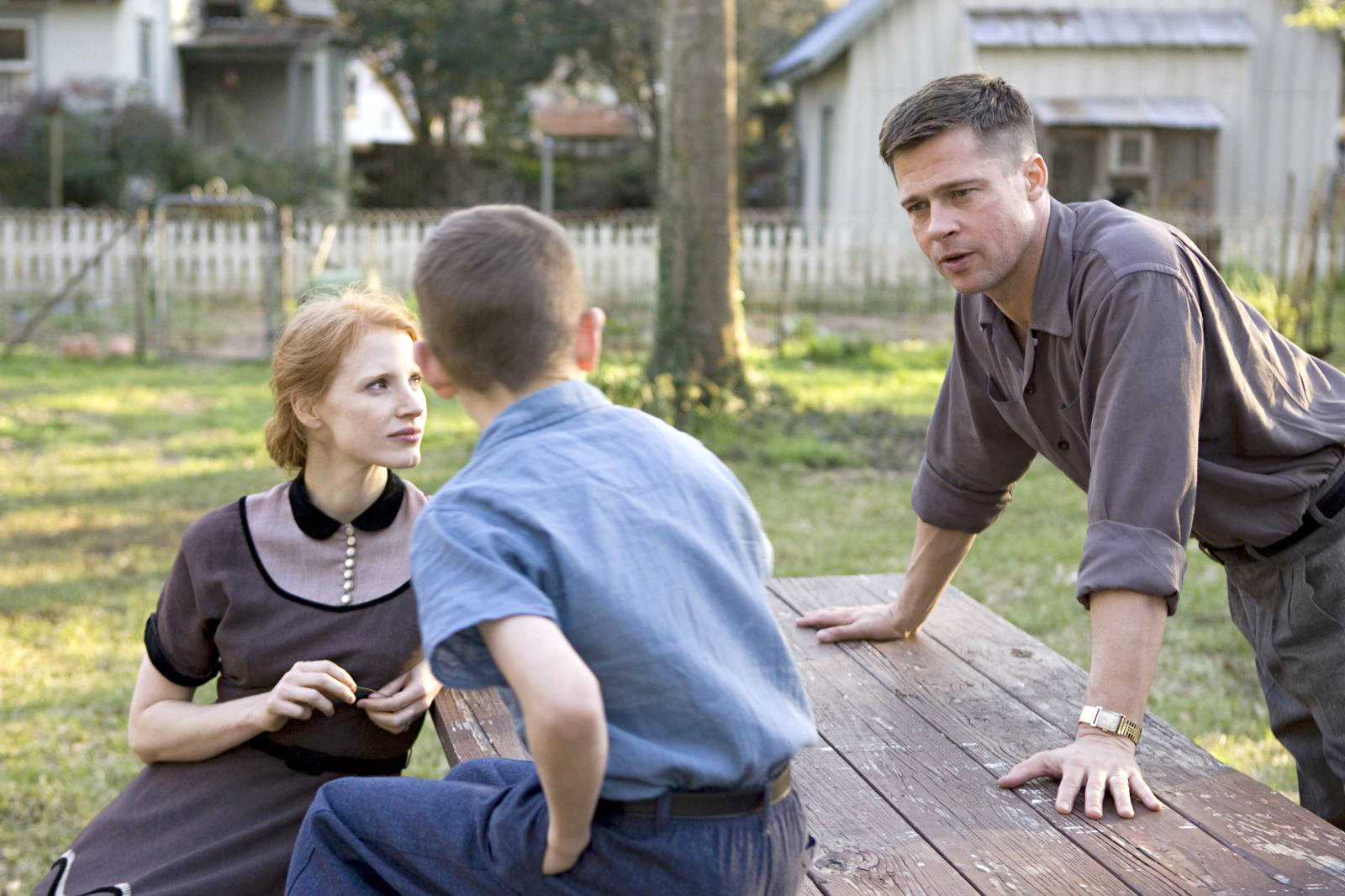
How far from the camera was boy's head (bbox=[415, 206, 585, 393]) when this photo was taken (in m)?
1.64

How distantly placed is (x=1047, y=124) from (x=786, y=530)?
15.1 metres

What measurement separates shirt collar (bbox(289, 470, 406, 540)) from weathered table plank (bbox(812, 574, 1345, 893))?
128 cm

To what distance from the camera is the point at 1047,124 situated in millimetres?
20562

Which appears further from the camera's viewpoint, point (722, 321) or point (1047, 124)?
point (1047, 124)

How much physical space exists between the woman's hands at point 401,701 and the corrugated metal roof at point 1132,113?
18965 millimetres

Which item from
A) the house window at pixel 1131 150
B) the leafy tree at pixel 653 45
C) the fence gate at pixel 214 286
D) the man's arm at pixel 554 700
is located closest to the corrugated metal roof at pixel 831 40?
the leafy tree at pixel 653 45

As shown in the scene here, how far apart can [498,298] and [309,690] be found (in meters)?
1.07

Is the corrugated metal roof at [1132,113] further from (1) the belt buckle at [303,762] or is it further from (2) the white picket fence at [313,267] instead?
(1) the belt buckle at [303,762]

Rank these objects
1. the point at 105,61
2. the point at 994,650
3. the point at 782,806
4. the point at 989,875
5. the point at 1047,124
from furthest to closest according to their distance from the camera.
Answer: the point at 105,61 < the point at 1047,124 < the point at 994,650 < the point at 989,875 < the point at 782,806

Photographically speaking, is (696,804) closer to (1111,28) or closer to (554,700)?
(554,700)

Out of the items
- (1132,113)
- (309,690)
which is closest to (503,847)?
(309,690)

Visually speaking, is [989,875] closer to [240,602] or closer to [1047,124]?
[240,602]

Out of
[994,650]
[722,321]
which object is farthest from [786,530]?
[994,650]

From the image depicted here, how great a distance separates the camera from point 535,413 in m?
1.69
